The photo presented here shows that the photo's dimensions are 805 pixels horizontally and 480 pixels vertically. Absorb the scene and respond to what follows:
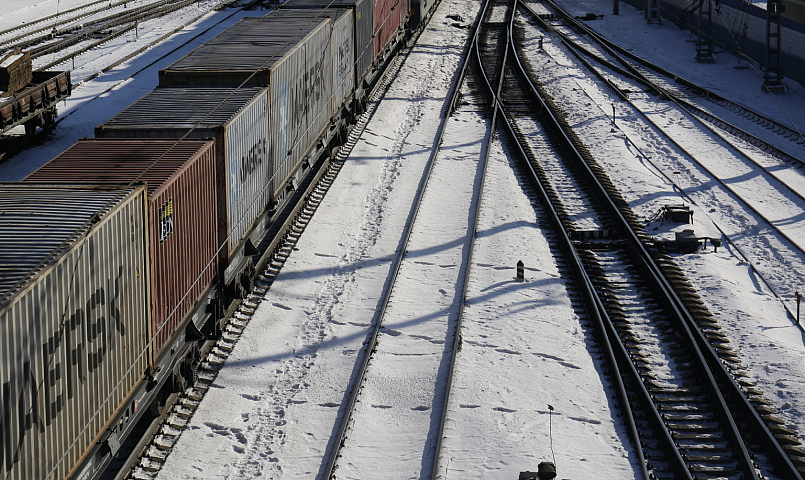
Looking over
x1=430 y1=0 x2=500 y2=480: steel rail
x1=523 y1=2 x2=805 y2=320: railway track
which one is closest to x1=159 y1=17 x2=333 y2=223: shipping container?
x1=430 y1=0 x2=500 y2=480: steel rail

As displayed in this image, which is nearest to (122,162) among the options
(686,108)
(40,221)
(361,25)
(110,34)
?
(40,221)

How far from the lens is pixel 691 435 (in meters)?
11.6

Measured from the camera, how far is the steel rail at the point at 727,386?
10.7m

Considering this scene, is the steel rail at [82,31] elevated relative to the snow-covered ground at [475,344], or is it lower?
elevated

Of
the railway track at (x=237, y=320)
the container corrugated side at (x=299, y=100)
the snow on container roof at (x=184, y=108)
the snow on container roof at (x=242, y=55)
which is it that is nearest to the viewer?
the railway track at (x=237, y=320)

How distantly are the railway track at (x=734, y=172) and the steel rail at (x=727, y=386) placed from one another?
215 cm

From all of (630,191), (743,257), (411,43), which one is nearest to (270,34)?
(630,191)

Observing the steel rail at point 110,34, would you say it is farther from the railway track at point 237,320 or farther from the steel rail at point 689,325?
the steel rail at point 689,325

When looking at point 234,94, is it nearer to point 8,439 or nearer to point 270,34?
point 270,34

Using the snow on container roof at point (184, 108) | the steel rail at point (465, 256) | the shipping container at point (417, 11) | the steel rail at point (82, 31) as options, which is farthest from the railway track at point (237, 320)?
the steel rail at point (82, 31)

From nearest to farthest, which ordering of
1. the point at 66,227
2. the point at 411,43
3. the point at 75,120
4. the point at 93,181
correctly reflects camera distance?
the point at 66,227 → the point at 93,181 → the point at 75,120 → the point at 411,43

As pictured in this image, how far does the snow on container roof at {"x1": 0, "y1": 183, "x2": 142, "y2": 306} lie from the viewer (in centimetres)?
740

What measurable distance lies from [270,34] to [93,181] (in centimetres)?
1144

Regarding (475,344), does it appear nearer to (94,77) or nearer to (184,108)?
(184,108)
